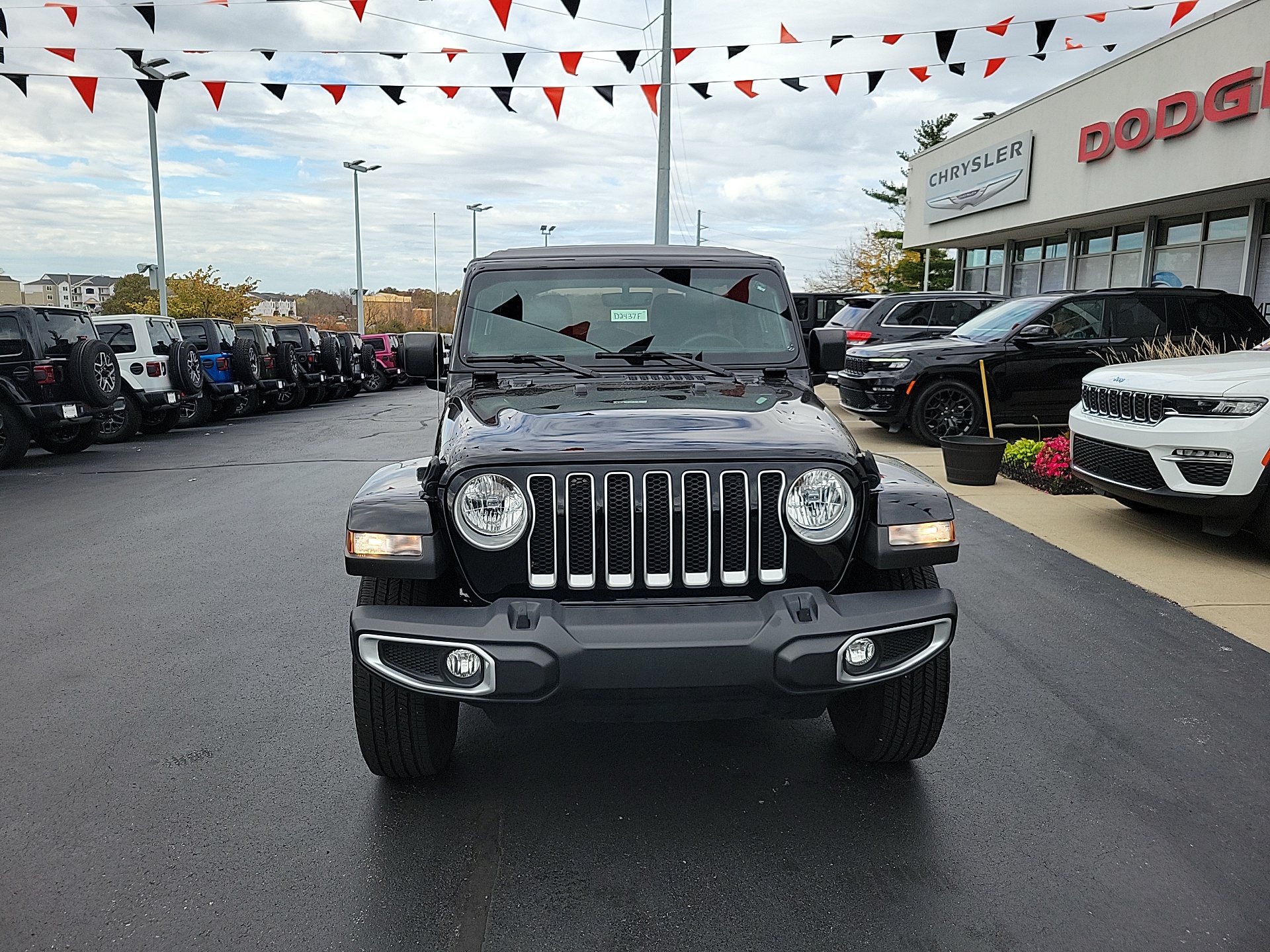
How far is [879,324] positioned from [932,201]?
13015 mm

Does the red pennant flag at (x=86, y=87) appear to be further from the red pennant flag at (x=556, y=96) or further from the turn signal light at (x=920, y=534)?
the turn signal light at (x=920, y=534)

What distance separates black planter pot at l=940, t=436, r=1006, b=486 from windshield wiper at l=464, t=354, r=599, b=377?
586cm

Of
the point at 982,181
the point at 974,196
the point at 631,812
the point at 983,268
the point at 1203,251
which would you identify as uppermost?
the point at 982,181

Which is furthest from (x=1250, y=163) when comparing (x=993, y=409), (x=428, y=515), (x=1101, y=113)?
(x=428, y=515)

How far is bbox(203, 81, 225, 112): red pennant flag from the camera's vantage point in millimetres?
13562

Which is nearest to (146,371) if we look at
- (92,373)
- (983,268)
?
(92,373)

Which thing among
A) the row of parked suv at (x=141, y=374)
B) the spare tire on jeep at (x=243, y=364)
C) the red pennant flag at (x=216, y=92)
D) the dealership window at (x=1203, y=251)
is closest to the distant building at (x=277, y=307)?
the row of parked suv at (x=141, y=374)

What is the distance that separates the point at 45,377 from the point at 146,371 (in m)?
3.13

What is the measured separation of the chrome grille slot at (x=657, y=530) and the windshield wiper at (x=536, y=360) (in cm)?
130

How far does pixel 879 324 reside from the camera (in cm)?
1439

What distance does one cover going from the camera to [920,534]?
9.61ft

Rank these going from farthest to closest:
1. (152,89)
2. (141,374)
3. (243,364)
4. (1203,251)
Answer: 1. (243,364)
2. (1203,251)
3. (141,374)
4. (152,89)

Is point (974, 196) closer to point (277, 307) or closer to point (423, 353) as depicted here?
point (423, 353)

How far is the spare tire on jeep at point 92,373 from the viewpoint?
11625 mm
